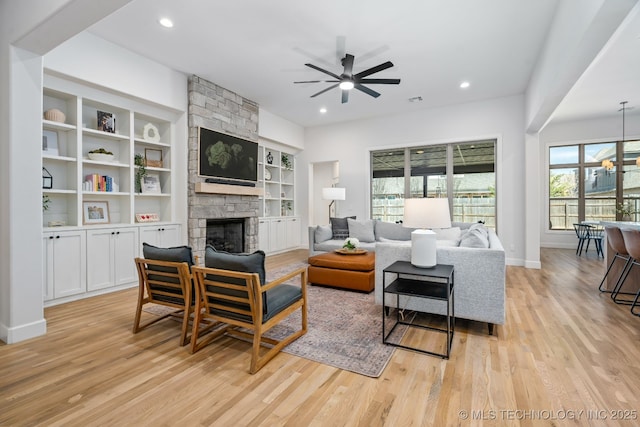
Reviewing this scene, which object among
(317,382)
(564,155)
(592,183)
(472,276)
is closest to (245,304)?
(317,382)

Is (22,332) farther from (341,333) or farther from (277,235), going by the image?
(277,235)

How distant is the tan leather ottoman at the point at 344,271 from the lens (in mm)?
3898

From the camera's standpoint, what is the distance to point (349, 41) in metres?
3.72

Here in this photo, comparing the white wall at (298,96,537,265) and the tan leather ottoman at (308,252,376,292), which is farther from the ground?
the white wall at (298,96,537,265)

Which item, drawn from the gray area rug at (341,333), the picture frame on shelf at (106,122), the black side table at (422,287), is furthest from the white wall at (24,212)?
the black side table at (422,287)

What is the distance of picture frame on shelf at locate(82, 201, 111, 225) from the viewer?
3.94 metres

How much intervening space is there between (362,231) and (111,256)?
13.2 feet

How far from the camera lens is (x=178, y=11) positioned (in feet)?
10.3

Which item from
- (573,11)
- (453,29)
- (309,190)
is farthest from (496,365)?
(309,190)

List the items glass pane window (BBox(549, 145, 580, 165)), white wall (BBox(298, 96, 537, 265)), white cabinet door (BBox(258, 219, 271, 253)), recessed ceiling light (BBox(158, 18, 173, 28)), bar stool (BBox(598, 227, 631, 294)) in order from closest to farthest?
A: recessed ceiling light (BBox(158, 18, 173, 28)), bar stool (BBox(598, 227, 631, 294)), white wall (BBox(298, 96, 537, 265)), white cabinet door (BBox(258, 219, 271, 253)), glass pane window (BBox(549, 145, 580, 165))

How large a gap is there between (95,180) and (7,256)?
164cm

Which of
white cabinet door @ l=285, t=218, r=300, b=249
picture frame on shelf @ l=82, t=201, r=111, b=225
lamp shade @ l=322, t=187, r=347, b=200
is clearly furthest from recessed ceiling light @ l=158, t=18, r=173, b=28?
white cabinet door @ l=285, t=218, r=300, b=249

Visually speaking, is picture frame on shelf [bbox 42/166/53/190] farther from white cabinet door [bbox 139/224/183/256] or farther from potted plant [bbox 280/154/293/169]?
potted plant [bbox 280/154/293/169]

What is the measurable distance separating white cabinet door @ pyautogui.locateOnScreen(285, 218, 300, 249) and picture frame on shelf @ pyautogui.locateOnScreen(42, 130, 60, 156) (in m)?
4.55
